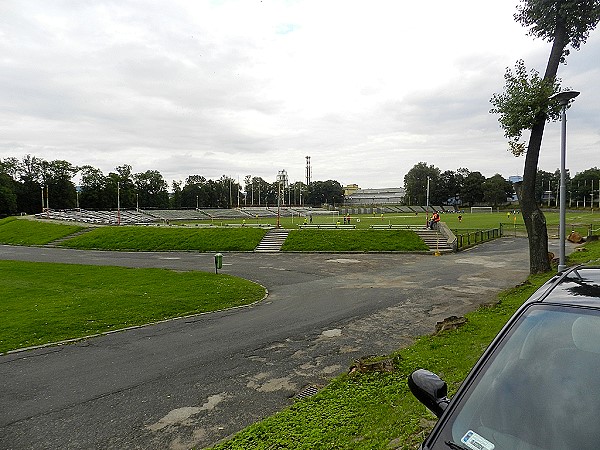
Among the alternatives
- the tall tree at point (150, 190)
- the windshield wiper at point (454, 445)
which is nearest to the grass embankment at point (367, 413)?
the windshield wiper at point (454, 445)

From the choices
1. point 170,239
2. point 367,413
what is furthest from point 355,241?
point 367,413

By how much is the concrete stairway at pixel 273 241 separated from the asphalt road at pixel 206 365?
15.5 m

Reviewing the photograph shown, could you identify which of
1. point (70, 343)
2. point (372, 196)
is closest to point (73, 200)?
point (70, 343)

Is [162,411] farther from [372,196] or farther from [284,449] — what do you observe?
[372,196]

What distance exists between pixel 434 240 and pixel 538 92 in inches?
699

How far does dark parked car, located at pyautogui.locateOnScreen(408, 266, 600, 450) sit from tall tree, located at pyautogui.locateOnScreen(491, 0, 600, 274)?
14.6 metres

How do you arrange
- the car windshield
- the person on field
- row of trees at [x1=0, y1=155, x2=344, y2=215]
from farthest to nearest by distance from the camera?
row of trees at [x1=0, y1=155, x2=344, y2=215] → the person on field → the car windshield

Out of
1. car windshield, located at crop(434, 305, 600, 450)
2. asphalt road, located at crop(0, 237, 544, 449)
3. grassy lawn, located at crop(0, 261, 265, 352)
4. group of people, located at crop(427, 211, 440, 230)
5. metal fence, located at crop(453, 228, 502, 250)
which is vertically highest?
car windshield, located at crop(434, 305, 600, 450)

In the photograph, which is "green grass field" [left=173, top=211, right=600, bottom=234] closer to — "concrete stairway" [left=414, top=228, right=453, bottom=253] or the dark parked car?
"concrete stairway" [left=414, top=228, right=453, bottom=253]

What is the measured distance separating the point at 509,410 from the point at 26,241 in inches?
2041

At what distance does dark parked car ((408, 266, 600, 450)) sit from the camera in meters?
1.97

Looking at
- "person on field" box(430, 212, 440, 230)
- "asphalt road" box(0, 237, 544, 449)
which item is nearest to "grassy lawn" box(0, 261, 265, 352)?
"asphalt road" box(0, 237, 544, 449)

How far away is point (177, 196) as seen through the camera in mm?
112062

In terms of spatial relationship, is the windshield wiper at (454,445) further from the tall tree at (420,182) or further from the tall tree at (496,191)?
the tall tree at (420,182)
